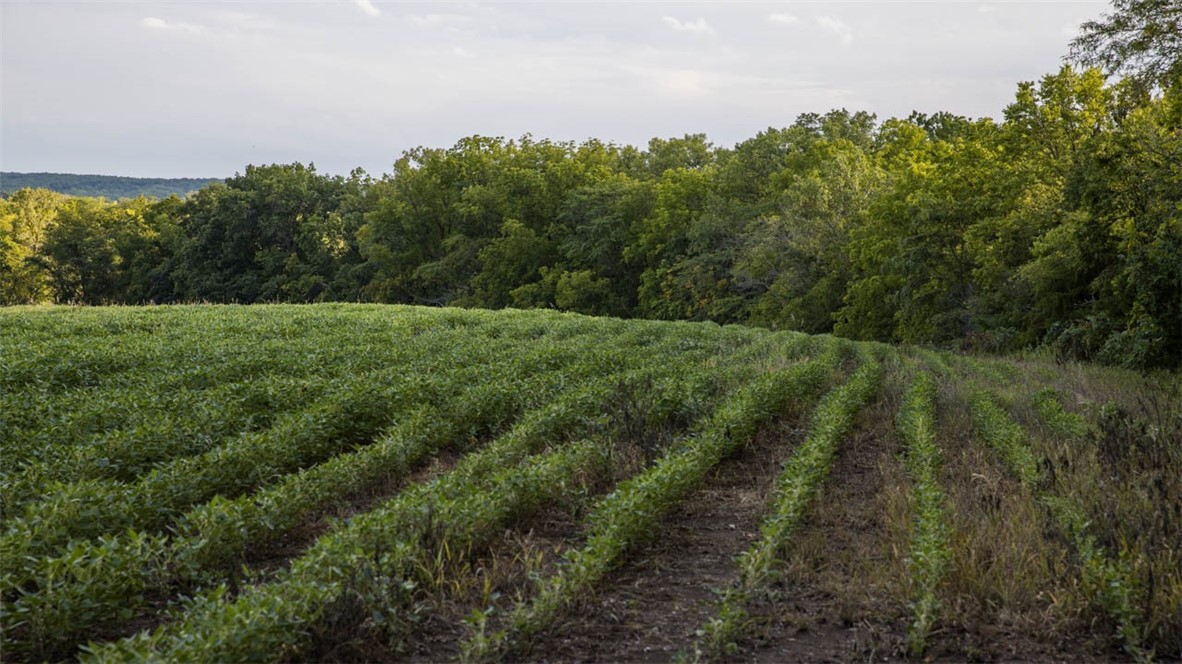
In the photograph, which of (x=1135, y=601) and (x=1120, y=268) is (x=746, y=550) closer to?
(x=1135, y=601)

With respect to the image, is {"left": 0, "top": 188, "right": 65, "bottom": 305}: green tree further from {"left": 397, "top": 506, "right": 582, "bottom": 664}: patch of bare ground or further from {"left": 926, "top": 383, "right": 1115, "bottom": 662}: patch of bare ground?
{"left": 926, "top": 383, "right": 1115, "bottom": 662}: patch of bare ground

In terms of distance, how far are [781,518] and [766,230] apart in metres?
38.2

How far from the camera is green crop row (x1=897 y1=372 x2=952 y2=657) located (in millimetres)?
5438

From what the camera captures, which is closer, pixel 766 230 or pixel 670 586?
pixel 670 586

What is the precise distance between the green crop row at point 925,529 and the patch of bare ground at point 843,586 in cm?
13

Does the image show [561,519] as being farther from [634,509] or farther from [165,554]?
[165,554]

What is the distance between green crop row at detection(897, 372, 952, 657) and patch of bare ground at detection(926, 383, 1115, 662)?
0.40ft

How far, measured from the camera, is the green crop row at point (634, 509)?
5234 mm

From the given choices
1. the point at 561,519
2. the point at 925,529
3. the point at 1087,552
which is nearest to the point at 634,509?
the point at 561,519

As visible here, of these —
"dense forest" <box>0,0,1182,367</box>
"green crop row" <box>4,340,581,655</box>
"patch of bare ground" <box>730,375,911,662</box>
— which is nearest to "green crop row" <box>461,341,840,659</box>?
"patch of bare ground" <box>730,375,911,662</box>

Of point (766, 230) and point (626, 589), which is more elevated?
point (766, 230)

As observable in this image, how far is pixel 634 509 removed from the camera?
22.3 ft

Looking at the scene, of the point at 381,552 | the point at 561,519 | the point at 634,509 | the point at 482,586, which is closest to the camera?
the point at 381,552

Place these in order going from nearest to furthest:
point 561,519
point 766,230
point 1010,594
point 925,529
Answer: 1. point 1010,594
2. point 925,529
3. point 561,519
4. point 766,230
